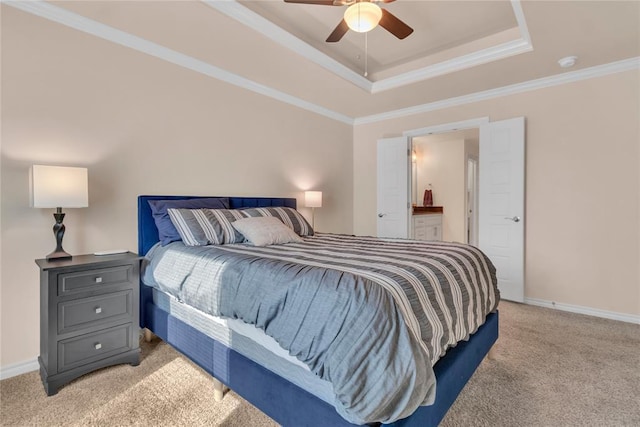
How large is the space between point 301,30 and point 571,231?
340 cm

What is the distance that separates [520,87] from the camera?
3.47 metres

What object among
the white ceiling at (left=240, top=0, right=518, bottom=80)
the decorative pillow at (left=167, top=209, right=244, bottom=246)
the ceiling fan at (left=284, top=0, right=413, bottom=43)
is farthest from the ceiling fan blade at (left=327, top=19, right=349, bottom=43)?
the decorative pillow at (left=167, top=209, right=244, bottom=246)

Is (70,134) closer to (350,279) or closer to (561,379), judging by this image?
(350,279)

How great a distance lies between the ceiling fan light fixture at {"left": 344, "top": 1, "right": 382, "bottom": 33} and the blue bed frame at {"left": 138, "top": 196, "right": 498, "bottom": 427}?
1.98 meters

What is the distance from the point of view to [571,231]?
322cm

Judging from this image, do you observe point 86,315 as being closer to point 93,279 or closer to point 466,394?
point 93,279

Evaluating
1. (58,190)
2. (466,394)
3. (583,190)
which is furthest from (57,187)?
(583,190)

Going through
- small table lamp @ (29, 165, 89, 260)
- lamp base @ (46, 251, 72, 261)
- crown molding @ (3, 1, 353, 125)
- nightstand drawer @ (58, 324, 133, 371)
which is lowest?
nightstand drawer @ (58, 324, 133, 371)

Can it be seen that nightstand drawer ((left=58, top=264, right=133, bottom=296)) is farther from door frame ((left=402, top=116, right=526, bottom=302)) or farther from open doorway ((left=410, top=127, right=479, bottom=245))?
open doorway ((left=410, top=127, right=479, bottom=245))

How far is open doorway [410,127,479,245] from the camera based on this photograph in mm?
5750

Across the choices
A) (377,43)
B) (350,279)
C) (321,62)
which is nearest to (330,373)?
(350,279)

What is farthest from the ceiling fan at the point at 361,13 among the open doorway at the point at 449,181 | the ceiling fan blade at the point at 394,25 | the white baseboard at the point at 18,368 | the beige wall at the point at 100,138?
the open doorway at the point at 449,181

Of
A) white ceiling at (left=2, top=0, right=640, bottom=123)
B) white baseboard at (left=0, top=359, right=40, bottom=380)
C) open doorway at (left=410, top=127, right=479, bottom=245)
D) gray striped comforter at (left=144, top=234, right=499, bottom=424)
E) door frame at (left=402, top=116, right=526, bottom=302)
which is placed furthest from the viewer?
open doorway at (left=410, top=127, right=479, bottom=245)

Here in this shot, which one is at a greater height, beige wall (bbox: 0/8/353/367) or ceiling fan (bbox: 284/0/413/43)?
ceiling fan (bbox: 284/0/413/43)
